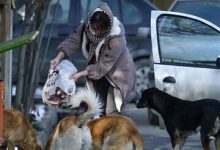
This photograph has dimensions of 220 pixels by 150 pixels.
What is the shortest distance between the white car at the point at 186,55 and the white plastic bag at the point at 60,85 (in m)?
3.11

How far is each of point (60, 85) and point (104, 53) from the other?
531mm

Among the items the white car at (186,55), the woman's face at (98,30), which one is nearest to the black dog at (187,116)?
the white car at (186,55)

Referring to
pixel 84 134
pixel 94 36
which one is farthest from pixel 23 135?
pixel 94 36

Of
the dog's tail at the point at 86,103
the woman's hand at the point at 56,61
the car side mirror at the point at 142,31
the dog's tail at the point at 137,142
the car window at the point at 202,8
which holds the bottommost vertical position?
the dog's tail at the point at 137,142

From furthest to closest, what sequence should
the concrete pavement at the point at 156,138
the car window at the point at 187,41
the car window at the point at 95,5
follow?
1. the car window at the point at 95,5
2. the car window at the point at 187,41
3. the concrete pavement at the point at 156,138

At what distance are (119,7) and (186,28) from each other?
2.98m

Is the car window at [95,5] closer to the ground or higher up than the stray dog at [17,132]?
higher up

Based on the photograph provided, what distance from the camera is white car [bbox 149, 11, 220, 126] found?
11.2m

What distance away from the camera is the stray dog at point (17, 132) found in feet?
25.4

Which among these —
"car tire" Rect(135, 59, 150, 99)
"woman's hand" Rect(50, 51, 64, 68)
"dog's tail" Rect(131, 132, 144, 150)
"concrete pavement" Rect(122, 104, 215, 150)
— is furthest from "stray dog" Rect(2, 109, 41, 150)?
"car tire" Rect(135, 59, 150, 99)

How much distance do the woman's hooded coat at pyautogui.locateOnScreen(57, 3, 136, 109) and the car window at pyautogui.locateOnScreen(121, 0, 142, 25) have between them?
620 centimetres

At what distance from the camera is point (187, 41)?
11.5 meters

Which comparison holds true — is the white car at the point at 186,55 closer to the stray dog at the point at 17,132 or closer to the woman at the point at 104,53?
the woman at the point at 104,53

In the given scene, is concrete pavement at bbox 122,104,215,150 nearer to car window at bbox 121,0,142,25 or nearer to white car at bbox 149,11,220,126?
white car at bbox 149,11,220,126
